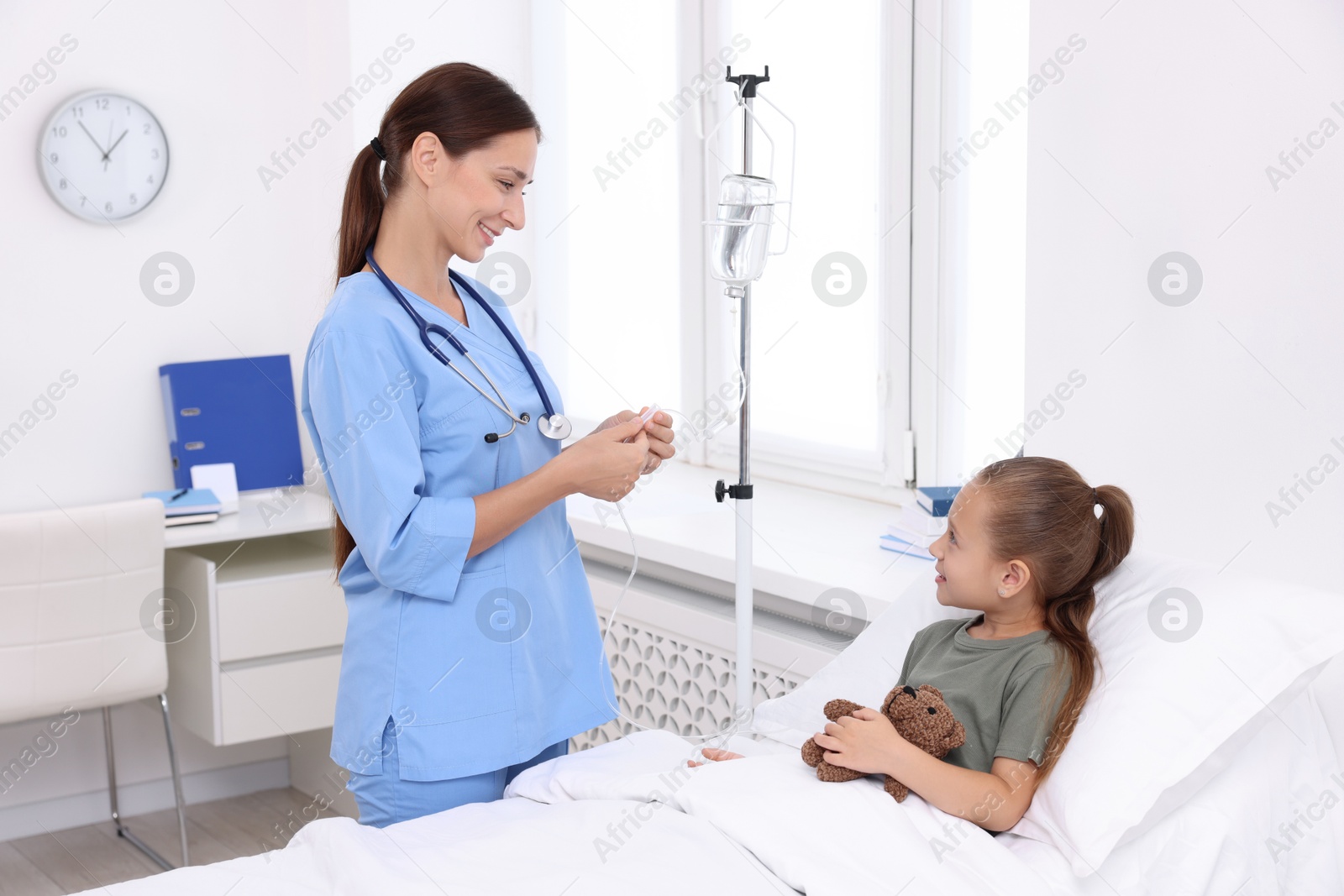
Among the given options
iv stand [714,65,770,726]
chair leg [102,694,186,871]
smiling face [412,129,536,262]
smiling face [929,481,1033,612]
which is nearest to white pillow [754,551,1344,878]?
smiling face [929,481,1033,612]

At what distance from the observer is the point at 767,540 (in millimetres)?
2244

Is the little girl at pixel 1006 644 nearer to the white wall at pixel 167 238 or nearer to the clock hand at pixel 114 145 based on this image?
the white wall at pixel 167 238

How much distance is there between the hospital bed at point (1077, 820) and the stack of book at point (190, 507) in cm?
156

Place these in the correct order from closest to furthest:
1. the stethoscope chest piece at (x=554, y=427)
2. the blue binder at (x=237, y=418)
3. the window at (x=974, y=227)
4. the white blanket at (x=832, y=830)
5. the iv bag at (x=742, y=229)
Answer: the white blanket at (x=832, y=830)
the stethoscope chest piece at (x=554, y=427)
the iv bag at (x=742, y=229)
the window at (x=974, y=227)
the blue binder at (x=237, y=418)

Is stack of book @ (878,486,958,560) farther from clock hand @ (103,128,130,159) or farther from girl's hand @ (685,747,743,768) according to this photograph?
clock hand @ (103,128,130,159)

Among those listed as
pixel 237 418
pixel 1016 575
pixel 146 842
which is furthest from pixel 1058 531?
pixel 146 842

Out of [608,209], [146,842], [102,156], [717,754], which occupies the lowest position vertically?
[146,842]

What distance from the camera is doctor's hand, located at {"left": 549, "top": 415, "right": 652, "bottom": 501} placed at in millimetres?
1370

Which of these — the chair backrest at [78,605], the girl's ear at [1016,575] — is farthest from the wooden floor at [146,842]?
the girl's ear at [1016,575]

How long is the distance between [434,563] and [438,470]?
109mm

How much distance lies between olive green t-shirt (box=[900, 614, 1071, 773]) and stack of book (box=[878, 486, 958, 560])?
2.10ft

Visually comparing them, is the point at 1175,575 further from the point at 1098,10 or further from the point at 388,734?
the point at 388,734

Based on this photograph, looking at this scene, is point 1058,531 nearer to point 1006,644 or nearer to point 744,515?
point 1006,644

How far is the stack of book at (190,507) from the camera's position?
2.73 meters
